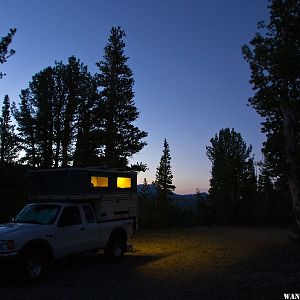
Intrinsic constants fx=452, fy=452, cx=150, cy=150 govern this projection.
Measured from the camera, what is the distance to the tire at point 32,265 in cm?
1149

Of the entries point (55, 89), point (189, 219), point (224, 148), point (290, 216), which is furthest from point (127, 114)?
point (224, 148)

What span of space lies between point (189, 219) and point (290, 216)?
9883mm

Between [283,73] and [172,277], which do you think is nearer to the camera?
[172,277]

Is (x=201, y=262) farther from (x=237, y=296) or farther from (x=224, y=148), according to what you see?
(x=224, y=148)

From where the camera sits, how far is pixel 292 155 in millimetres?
19188

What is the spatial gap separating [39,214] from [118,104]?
31.1 meters

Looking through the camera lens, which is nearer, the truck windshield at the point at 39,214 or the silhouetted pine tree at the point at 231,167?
the truck windshield at the point at 39,214

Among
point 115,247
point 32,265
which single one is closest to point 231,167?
point 115,247

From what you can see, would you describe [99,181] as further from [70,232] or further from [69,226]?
[70,232]

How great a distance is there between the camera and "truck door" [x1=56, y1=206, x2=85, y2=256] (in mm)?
13055

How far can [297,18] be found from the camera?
19.9 metres

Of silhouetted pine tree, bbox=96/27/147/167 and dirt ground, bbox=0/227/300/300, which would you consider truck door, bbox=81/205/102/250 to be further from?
silhouetted pine tree, bbox=96/27/147/167

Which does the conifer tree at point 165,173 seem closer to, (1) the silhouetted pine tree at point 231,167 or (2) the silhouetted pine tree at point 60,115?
(1) the silhouetted pine tree at point 231,167

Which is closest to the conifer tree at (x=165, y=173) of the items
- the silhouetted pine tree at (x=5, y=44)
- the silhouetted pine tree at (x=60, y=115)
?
the silhouetted pine tree at (x=60, y=115)
